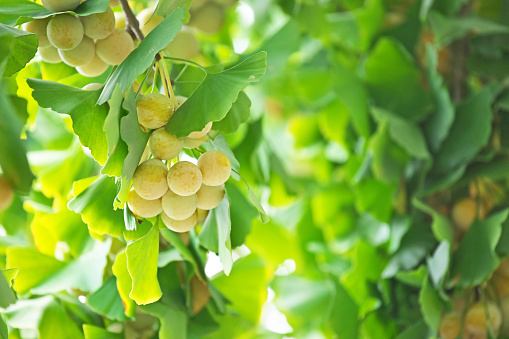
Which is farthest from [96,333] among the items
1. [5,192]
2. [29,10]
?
[29,10]

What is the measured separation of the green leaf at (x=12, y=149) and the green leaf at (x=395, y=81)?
44cm

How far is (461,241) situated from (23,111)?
1.41 ft

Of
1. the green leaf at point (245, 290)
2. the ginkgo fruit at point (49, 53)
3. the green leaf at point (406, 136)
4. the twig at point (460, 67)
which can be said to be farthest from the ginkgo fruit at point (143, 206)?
the twig at point (460, 67)

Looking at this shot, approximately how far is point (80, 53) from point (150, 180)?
0.32 feet

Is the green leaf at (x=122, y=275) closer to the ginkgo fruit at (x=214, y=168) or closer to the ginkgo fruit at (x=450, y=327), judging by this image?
the ginkgo fruit at (x=214, y=168)

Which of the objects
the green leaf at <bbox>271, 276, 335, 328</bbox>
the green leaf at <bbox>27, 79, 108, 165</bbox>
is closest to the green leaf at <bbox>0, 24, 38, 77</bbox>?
the green leaf at <bbox>27, 79, 108, 165</bbox>

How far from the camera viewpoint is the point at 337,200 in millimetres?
692

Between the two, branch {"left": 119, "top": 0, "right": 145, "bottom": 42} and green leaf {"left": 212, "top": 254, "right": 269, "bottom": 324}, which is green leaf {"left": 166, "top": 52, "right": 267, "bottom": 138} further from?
green leaf {"left": 212, "top": 254, "right": 269, "bottom": 324}

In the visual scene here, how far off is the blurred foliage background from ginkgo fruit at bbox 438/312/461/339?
0.01 metres

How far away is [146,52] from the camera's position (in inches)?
10.5

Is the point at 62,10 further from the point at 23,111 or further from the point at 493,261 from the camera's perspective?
the point at 493,261

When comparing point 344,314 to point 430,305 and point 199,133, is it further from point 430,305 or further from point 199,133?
point 199,133

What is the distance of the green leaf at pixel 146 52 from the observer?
10.3 inches

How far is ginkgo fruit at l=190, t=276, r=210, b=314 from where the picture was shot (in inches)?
16.2
